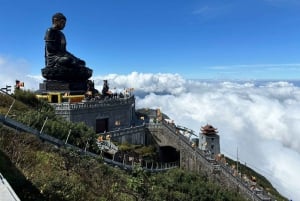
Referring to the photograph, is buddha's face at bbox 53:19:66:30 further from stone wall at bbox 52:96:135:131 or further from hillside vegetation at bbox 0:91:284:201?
hillside vegetation at bbox 0:91:284:201

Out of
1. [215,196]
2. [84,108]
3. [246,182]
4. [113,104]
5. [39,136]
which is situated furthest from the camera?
[113,104]

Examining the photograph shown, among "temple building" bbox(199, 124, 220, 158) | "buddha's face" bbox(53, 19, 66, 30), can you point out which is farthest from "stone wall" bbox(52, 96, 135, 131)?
"buddha's face" bbox(53, 19, 66, 30)

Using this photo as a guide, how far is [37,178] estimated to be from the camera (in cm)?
1253

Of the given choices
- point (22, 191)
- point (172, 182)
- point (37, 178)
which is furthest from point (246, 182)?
point (22, 191)

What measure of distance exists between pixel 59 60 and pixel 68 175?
25779 mm

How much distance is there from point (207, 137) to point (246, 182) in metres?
9.01

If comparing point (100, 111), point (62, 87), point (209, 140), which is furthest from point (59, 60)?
point (209, 140)

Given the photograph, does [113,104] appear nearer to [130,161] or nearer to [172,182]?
[130,161]

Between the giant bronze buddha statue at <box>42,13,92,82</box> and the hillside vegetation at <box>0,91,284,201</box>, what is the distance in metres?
9.97

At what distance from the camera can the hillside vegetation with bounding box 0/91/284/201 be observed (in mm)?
11969

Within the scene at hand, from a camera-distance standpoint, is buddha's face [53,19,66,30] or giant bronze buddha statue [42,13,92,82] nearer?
giant bronze buddha statue [42,13,92,82]

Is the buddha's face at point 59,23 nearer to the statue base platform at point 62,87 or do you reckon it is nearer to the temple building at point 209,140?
the statue base platform at point 62,87

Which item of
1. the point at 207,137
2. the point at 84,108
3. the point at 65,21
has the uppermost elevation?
the point at 65,21

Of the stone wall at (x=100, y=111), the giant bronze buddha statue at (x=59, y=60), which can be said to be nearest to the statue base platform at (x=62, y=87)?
the giant bronze buddha statue at (x=59, y=60)
